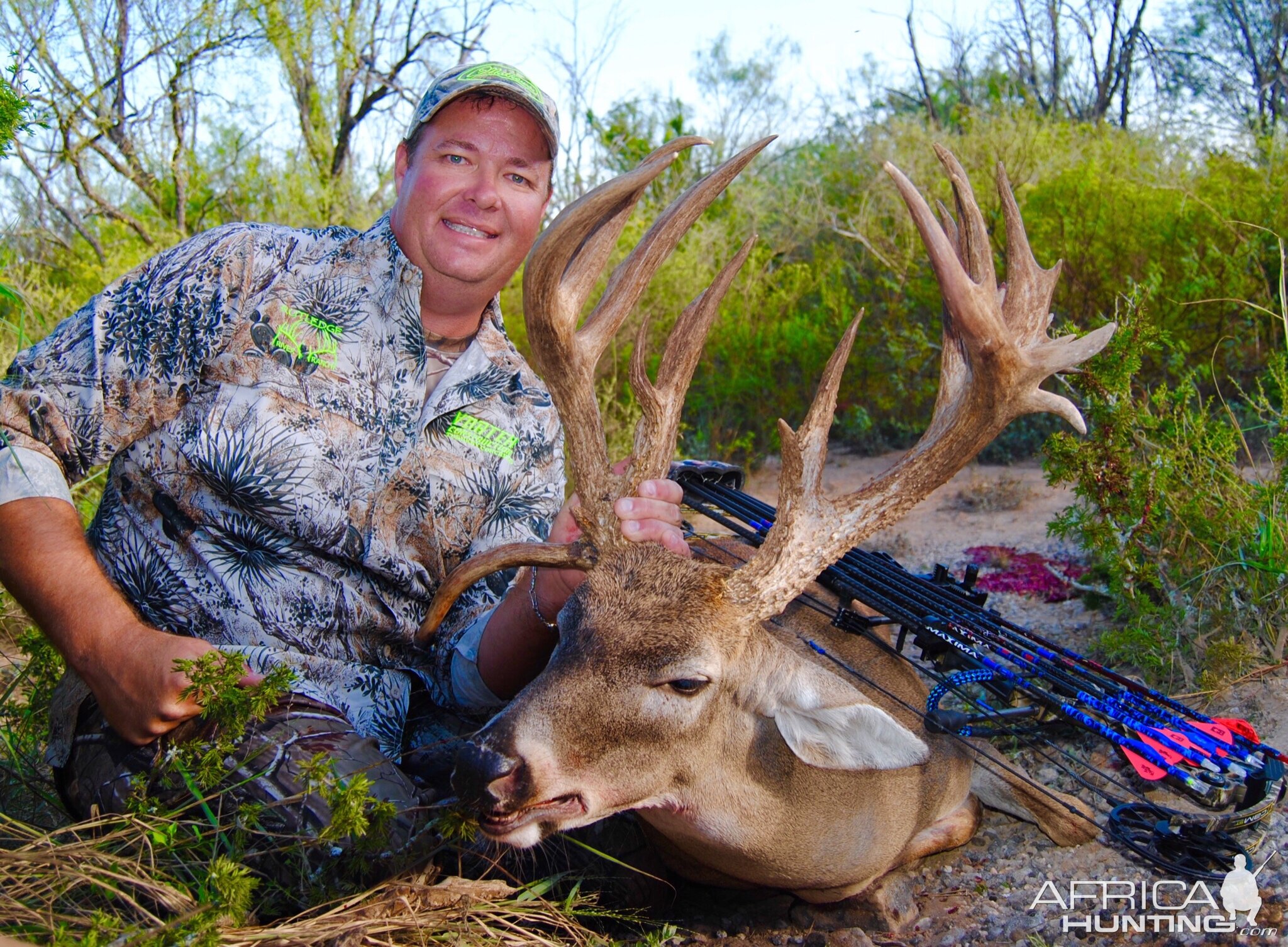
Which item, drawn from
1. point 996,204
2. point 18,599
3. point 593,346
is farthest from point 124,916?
point 996,204

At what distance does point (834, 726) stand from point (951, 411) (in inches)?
35.9

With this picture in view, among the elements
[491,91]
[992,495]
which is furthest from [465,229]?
[992,495]

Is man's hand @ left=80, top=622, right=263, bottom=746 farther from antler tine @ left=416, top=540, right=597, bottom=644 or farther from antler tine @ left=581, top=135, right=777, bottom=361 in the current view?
antler tine @ left=581, top=135, right=777, bottom=361

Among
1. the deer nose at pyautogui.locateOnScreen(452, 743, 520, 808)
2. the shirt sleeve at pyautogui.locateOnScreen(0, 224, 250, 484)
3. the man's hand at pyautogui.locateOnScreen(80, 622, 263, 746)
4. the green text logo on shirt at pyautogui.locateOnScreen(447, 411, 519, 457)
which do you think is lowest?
the deer nose at pyautogui.locateOnScreen(452, 743, 520, 808)

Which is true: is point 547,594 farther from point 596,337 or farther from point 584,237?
point 584,237

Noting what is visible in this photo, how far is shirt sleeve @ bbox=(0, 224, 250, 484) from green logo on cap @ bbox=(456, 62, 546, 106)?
0.98 meters

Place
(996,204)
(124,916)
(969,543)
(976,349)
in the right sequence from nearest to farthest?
(124,916) < (976,349) < (969,543) < (996,204)

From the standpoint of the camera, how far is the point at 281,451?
3.25m

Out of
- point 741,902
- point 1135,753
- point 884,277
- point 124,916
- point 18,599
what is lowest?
point 741,902

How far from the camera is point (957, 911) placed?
3090mm

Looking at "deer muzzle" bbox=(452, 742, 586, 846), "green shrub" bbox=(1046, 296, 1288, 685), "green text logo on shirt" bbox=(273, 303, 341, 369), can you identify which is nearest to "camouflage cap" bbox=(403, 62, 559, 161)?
"green text logo on shirt" bbox=(273, 303, 341, 369)

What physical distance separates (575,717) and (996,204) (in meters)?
7.51

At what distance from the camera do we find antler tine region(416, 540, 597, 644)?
9.66ft

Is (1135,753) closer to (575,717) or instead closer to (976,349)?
(976,349)
